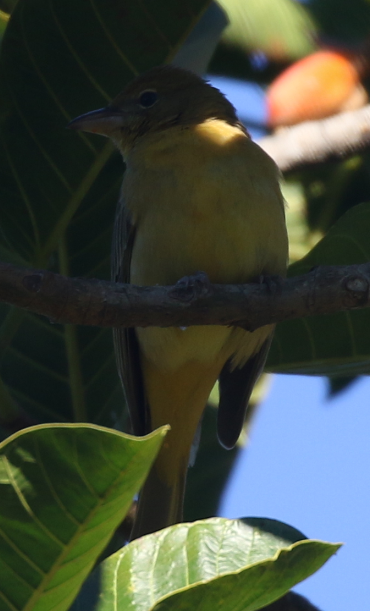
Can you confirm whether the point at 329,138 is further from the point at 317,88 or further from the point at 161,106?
the point at 161,106

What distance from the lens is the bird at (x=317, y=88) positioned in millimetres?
4035

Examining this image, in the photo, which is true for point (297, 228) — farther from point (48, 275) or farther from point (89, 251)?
point (48, 275)

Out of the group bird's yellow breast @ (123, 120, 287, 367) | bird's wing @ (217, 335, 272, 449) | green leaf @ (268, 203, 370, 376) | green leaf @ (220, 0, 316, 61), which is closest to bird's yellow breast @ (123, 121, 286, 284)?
bird's yellow breast @ (123, 120, 287, 367)

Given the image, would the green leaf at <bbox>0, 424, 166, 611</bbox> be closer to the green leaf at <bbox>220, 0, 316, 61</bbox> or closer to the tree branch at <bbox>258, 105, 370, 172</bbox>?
the tree branch at <bbox>258, 105, 370, 172</bbox>

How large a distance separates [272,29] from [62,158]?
4.45 ft

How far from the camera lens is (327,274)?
3080 mm

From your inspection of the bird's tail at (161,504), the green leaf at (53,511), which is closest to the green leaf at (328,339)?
the bird's tail at (161,504)

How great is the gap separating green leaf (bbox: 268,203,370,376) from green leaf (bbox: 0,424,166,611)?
169 centimetres

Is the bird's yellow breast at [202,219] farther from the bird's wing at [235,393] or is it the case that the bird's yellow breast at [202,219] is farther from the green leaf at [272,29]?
the green leaf at [272,29]

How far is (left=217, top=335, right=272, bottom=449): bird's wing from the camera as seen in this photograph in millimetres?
4004

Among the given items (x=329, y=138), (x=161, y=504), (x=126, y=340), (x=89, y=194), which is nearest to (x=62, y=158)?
(x=89, y=194)

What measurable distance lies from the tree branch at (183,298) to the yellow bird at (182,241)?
47cm

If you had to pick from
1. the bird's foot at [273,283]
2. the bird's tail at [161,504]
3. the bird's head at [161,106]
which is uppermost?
the bird's head at [161,106]

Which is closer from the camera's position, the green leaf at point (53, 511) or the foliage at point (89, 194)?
the green leaf at point (53, 511)
